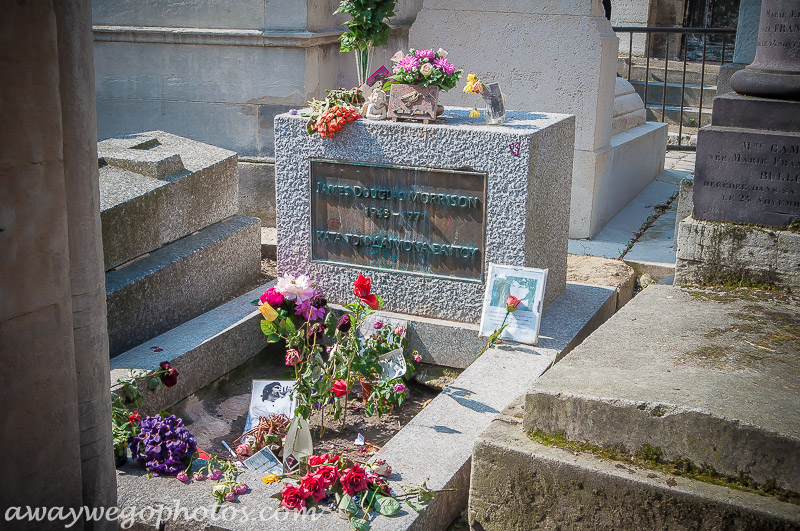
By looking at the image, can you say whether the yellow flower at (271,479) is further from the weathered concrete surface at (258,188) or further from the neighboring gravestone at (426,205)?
the weathered concrete surface at (258,188)

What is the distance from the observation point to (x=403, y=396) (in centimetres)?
406

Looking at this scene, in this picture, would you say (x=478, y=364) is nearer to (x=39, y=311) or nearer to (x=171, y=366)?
(x=171, y=366)

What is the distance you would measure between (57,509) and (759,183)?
376 cm

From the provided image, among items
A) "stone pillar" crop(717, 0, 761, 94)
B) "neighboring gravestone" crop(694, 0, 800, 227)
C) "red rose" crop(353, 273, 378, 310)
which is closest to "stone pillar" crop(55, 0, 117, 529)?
"red rose" crop(353, 273, 378, 310)

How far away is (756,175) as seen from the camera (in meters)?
4.59

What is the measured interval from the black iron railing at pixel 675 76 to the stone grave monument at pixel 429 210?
6013 mm

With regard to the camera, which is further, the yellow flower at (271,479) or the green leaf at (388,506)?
the yellow flower at (271,479)

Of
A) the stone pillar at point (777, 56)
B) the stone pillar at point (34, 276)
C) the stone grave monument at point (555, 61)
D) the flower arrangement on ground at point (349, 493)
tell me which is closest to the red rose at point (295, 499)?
the flower arrangement on ground at point (349, 493)

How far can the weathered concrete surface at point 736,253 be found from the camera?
176 inches

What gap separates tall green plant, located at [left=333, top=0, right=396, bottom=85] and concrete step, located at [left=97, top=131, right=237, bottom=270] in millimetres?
1069

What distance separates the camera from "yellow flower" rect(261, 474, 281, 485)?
3174mm

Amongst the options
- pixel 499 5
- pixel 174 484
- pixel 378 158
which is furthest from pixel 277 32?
pixel 174 484

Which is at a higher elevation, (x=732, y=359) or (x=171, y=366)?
(x=732, y=359)

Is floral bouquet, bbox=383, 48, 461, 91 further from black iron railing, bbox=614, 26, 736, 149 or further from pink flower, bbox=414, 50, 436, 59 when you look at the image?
black iron railing, bbox=614, 26, 736, 149
